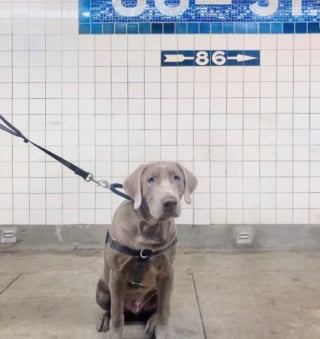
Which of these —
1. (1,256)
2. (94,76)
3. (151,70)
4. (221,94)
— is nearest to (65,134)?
(94,76)

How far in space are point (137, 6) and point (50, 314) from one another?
311 centimetres

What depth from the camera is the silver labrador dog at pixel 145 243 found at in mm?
1848

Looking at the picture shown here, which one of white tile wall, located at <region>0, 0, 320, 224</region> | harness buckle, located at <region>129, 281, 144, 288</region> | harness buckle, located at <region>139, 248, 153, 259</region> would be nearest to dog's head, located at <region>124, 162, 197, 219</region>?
harness buckle, located at <region>139, 248, 153, 259</region>

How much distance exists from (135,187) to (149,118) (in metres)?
2.26

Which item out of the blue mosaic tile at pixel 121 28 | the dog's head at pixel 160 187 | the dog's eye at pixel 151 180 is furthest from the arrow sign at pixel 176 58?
the dog's eye at pixel 151 180

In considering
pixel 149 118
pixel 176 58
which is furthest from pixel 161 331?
pixel 176 58

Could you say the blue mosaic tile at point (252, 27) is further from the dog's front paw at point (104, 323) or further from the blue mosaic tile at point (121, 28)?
the dog's front paw at point (104, 323)

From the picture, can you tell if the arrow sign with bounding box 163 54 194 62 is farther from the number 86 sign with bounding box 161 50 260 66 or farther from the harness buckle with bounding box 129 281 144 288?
the harness buckle with bounding box 129 281 144 288

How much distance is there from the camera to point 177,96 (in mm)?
4047

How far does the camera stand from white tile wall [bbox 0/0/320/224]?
4.02m

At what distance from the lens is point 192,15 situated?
4.01 m

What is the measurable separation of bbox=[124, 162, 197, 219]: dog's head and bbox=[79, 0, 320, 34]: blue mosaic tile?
8.41 feet

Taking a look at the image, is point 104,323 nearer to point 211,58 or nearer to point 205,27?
point 211,58

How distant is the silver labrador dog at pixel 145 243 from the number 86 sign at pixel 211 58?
2369 millimetres
